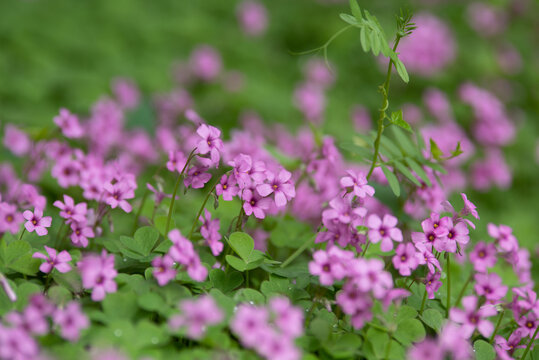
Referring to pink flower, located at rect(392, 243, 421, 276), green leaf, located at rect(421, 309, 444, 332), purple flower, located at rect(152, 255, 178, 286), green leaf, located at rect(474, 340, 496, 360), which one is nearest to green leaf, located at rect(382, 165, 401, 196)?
pink flower, located at rect(392, 243, 421, 276)

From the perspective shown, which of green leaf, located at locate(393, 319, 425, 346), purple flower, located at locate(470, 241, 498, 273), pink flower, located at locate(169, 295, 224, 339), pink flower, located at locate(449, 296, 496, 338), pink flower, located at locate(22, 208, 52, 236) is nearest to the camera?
pink flower, located at locate(169, 295, 224, 339)

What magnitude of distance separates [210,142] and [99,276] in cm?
59

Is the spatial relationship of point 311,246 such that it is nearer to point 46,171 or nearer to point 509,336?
point 509,336

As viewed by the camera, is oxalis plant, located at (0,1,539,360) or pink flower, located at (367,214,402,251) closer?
oxalis plant, located at (0,1,539,360)

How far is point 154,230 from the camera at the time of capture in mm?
2111

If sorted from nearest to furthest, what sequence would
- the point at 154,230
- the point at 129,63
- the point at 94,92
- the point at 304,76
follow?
the point at 154,230 → the point at 94,92 → the point at 129,63 → the point at 304,76

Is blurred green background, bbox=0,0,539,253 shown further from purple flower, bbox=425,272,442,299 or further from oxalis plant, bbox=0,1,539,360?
purple flower, bbox=425,272,442,299

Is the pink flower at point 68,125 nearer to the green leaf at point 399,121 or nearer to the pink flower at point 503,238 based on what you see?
the green leaf at point 399,121

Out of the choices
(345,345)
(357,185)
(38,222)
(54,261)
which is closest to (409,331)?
(345,345)

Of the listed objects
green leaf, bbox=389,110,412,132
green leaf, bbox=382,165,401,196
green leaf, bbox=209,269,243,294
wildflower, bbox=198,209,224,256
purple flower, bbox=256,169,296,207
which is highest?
green leaf, bbox=389,110,412,132

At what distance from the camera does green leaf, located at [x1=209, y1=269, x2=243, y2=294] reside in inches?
80.0

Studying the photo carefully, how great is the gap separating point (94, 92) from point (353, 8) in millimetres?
3630

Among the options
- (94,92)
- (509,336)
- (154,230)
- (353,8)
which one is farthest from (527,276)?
(94,92)

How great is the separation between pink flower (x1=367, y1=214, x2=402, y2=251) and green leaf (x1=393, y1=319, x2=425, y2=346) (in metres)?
0.29
